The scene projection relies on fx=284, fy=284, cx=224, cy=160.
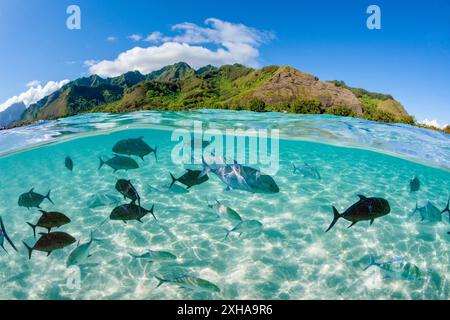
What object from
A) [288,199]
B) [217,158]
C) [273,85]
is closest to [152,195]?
[288,199]

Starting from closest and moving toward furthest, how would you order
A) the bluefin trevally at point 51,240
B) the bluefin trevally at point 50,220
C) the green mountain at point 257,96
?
the bluefin trevally at point 51,240, the bluefin trevally at point 50,220, the green mountain at point 257,96

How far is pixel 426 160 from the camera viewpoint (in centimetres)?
1912

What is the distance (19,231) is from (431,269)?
43.1 feet

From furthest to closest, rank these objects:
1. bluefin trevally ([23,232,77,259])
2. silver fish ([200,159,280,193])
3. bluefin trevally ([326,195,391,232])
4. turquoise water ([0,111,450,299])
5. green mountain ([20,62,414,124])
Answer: green mountain ([20,62,414,124]) < turquoise water ([0,111,450,299]) < bluefin trevally ([23,232,77,259]) < bluefin trevally ([326,195,391,232]) < silver fish ([200,159,280,193])

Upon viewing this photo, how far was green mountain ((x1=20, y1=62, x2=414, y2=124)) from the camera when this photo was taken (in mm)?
35972

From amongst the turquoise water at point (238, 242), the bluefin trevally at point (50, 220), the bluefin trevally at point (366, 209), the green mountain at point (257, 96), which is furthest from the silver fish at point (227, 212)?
the green mountain at point (257, 96)

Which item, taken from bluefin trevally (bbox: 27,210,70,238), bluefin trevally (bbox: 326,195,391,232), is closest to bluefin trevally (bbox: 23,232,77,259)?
bluefin trevally (bbox: 27,210,70,238)

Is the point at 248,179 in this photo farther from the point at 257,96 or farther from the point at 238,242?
the point at 257,96

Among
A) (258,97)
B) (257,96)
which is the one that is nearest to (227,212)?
(258,97)

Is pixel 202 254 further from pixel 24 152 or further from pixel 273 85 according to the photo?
pixel 273 85

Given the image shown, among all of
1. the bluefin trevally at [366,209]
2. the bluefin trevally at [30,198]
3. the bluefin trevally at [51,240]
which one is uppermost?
the bluefin trevally at [366,209]

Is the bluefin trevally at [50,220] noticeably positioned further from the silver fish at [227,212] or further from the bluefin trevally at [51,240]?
the silver fish at [227,212]

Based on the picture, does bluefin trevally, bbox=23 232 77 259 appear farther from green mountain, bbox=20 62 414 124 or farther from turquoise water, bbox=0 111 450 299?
green mountain, bbox=20 62 414 124

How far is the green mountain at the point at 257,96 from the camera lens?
1416 inches
